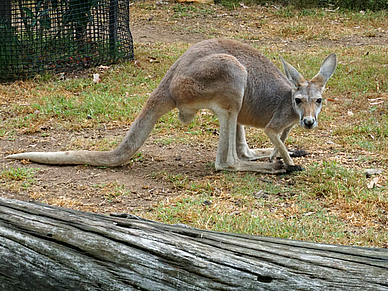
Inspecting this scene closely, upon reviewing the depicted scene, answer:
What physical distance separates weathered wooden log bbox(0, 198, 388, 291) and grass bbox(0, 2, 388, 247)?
1421 mm

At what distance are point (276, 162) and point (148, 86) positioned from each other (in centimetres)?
295

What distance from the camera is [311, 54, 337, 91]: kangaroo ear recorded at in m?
4.37

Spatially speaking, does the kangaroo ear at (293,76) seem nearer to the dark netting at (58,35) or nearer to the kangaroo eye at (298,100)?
the kangaroo eye at (298,100)

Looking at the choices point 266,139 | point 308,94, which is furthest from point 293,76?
point 266,139

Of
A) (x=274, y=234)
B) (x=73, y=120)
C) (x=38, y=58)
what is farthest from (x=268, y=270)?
(x=38, y=58)

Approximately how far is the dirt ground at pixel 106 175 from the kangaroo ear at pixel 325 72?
122 centimetres

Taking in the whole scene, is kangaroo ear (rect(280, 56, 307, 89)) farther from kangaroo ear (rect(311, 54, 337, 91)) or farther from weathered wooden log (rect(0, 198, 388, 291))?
weathered wooden log (rect(0, 198, 388, 291))

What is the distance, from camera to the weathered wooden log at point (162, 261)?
6.11 feet

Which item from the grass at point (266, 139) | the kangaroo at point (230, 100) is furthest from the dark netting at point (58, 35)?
the kangaroo at point (230, 100)

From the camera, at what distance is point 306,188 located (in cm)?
423

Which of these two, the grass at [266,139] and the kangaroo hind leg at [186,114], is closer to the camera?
the grass at [266,139]

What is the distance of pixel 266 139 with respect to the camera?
5500mm

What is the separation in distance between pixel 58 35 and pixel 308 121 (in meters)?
4.72

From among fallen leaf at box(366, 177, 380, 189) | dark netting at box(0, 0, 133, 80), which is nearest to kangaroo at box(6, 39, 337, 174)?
fallen leaf at box(366, 177, 380, 189)
